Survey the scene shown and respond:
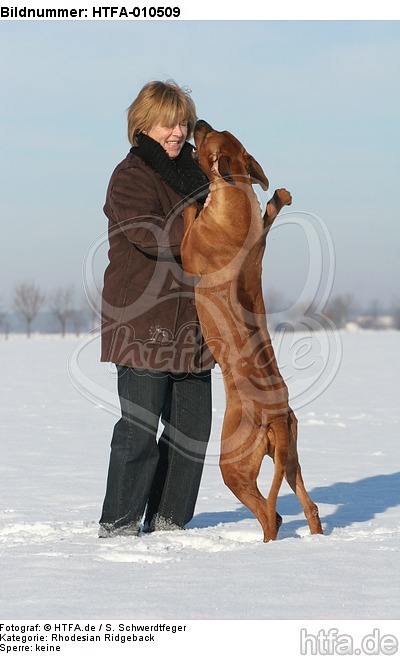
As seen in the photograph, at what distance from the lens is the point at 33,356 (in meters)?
29.1

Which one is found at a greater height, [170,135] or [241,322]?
[170,135]

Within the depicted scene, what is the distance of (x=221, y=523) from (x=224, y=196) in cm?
199

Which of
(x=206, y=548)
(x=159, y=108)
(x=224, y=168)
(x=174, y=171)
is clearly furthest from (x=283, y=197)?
(x=206, y=548)

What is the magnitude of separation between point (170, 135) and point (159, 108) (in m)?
0.15

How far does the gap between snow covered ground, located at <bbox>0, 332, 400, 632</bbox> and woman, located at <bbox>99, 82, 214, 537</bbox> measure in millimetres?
404

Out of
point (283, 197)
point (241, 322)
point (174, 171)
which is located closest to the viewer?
point (241, 322)

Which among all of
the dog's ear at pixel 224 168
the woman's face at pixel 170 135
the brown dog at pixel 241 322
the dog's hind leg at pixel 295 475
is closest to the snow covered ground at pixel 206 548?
the dog's hind leg at pixel 295 475

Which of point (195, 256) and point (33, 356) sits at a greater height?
point (195, 256)

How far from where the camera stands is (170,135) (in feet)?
15.6

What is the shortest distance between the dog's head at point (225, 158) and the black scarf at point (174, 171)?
0.34 ft

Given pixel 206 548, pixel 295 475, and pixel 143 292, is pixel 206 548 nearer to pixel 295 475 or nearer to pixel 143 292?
pixel 295 475

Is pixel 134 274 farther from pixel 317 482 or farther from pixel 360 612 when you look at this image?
pixel 317 482

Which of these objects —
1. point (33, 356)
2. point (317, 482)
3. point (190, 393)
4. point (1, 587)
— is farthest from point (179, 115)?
point (33, 356)

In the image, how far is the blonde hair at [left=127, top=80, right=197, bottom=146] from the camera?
15.5 feet
